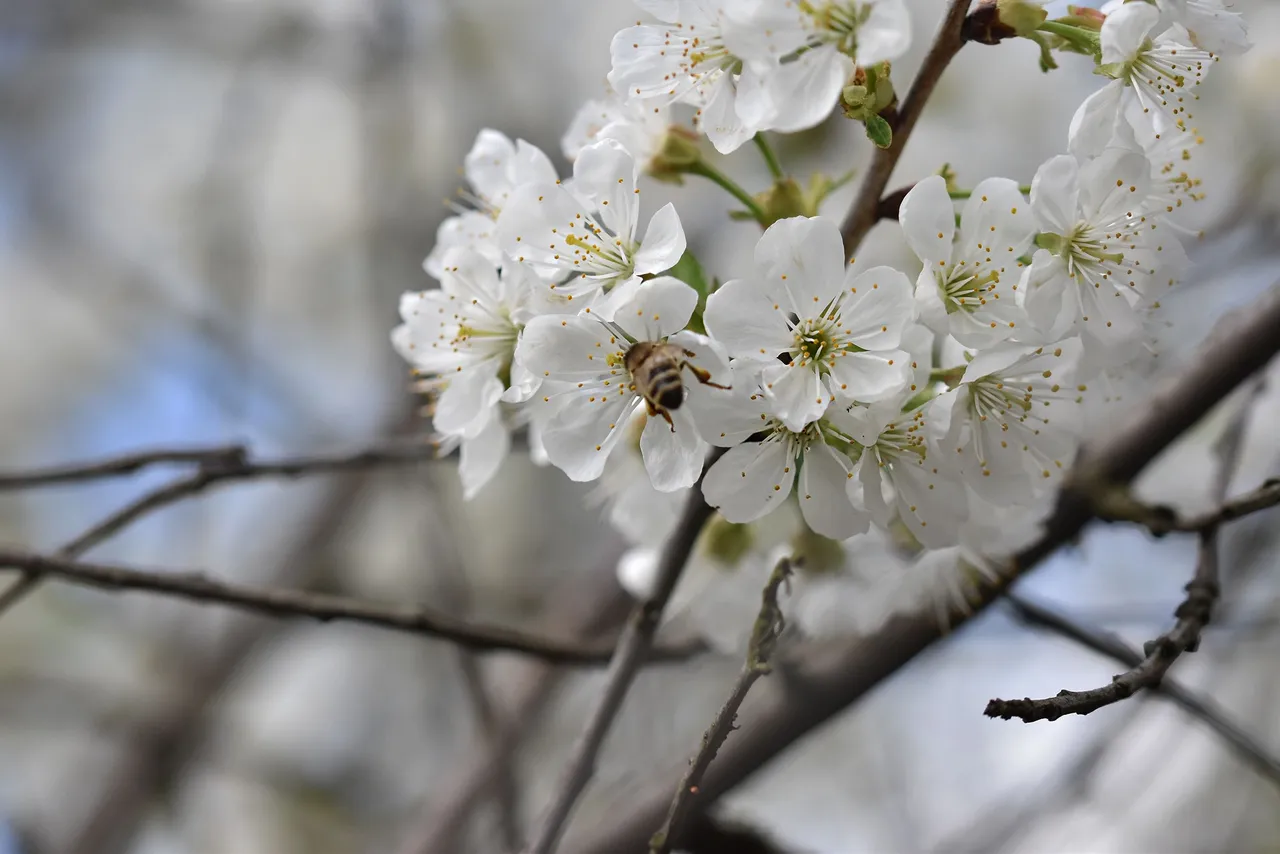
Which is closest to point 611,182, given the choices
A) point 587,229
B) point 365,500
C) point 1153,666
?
point 587,229

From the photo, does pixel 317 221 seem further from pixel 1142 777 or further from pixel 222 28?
pixel 1142 777

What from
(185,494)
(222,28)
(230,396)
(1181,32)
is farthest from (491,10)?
(1181,32)

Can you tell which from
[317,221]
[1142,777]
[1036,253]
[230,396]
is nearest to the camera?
[1036,253]

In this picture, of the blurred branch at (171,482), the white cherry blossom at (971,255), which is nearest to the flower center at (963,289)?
the white cherry blossom at (971,255)

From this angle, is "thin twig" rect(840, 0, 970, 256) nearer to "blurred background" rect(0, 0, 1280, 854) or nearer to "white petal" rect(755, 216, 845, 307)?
"white petal" rect(755, 216, 845, 307)

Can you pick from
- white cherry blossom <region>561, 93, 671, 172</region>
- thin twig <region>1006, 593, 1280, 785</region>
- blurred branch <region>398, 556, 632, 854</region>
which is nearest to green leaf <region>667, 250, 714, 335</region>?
white cherry blossom <region>561, 93, 671, 172</region>

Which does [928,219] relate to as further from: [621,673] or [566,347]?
[621,673]
